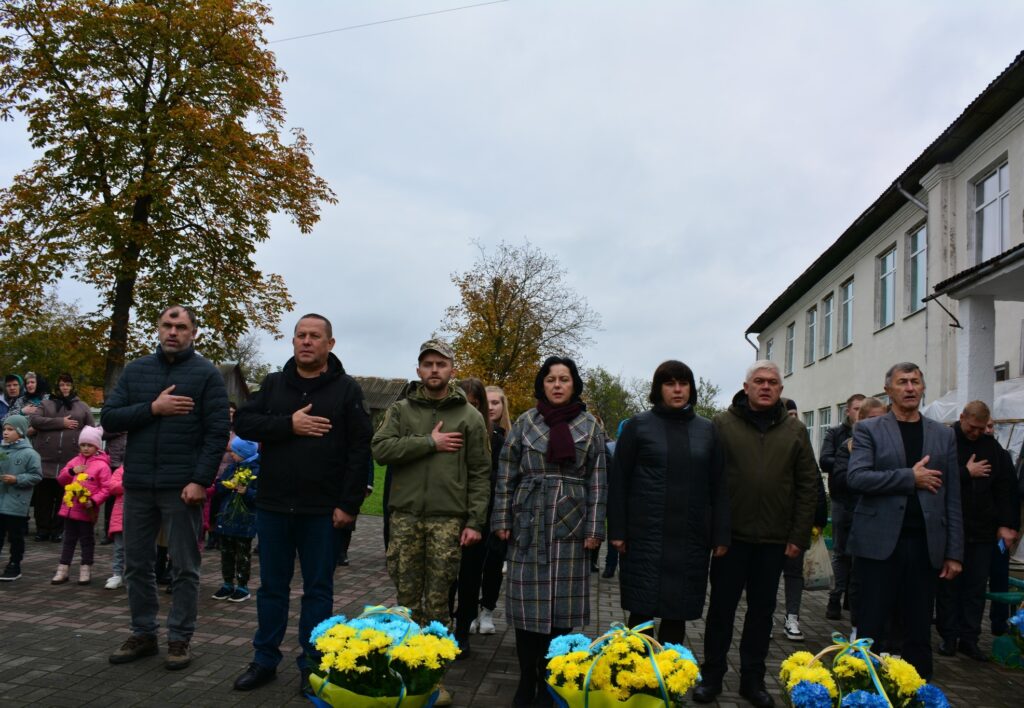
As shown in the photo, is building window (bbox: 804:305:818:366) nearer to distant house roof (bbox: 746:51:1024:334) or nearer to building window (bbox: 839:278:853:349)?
distant house roof (bbox: 746:51:1024:334)

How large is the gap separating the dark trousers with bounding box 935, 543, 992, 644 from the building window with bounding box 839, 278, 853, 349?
720 inches

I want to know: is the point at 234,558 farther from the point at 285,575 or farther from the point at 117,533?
the point at 285,575

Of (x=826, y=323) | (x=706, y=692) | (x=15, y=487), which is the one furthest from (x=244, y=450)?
(x=826, y=323)

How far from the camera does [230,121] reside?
1978 cm

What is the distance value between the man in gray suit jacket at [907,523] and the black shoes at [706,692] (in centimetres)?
95

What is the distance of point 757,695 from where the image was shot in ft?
16.6

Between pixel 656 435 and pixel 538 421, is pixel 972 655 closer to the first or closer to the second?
pixel 656 435

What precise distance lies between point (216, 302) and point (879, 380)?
16666 millimetres

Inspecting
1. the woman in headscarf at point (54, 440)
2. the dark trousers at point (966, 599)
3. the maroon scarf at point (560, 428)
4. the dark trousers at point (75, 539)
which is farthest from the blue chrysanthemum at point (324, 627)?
the woman in headscarf at point (54, 440)

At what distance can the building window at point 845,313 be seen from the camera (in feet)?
80.1

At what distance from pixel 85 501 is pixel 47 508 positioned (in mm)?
3564

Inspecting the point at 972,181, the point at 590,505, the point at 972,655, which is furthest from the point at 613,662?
the point at 972,181

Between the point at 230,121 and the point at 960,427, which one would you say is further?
the point at 230,121

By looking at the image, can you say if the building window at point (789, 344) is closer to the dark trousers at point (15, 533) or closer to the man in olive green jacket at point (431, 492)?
the dark trousers at point (15, 533)
